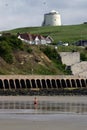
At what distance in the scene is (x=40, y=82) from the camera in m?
104

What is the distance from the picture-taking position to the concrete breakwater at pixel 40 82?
98.4m

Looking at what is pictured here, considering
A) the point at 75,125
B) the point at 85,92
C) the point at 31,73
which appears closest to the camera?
the point at 75,125

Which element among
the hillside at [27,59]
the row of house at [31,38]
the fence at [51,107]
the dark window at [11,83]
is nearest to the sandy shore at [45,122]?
the fence at [51,107]

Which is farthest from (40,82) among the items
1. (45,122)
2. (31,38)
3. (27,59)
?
(45,122)

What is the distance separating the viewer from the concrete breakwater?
98400 millimetres

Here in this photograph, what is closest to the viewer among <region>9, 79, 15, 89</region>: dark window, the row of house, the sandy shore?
the sandy shore

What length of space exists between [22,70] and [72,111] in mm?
57404

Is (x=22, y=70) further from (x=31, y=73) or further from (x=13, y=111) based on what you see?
(x=13, y=111)

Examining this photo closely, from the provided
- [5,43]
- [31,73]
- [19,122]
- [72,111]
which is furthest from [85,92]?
[19,122]

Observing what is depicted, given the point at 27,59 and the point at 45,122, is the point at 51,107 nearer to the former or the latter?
the point at 45,122

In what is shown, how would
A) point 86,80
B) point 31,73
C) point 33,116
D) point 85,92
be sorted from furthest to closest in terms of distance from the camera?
point 86,80 → point 31,73 → point 85,92 → point 33,116

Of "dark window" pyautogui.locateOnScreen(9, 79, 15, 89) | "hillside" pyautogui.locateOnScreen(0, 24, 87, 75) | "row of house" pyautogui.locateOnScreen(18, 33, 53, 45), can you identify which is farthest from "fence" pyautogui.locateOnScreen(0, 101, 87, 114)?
"row of house" pyautogui.locateOnScreen(18, 33, 53, 45)

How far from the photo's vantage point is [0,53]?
110 m

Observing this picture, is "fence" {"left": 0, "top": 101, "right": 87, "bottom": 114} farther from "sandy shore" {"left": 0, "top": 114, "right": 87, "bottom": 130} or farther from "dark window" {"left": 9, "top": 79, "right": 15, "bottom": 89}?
"dark window" {"left": 9, "top": 79, "right": 15, "bottom": 89}
